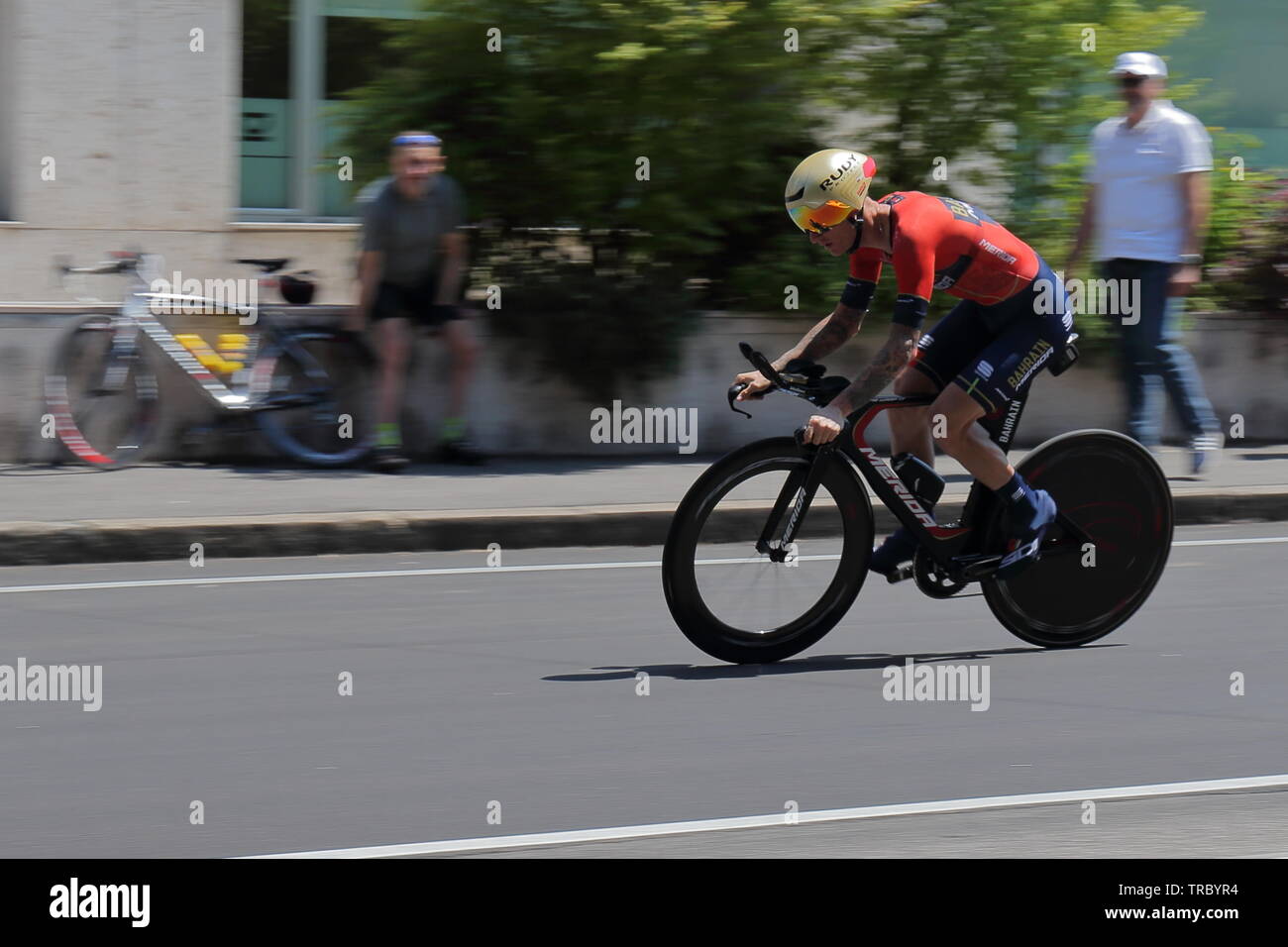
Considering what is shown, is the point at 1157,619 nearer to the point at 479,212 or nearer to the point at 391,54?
the point at 479,212

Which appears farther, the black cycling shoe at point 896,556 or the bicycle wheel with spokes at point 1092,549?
the bicycle wheel with spokes at point 1092,549

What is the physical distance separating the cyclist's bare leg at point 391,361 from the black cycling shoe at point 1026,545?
504 cm

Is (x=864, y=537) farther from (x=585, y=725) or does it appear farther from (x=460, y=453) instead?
(x=460, y=453)

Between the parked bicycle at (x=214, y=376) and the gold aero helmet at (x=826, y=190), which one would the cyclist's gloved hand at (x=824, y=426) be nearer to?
the gold aero helmet at (x=826, y=190)

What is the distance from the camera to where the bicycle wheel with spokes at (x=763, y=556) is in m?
6.35

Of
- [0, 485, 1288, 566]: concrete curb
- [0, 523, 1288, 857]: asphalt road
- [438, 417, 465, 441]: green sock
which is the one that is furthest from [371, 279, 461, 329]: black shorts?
[0, 523, 1288, 857]: asphalt road

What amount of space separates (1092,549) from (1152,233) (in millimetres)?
3772

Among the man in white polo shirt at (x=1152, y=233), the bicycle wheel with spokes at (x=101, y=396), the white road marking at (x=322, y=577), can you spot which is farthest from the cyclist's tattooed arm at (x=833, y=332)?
the bicycle wheel with spokes at (x=101, y=396)

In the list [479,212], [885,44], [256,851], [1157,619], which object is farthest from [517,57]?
[256,851]

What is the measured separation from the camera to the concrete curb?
8859 millimetres

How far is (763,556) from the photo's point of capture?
6.52 metres

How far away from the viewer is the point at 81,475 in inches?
416

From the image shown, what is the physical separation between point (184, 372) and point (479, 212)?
1.97 m

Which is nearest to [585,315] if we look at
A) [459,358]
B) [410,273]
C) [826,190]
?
[459,358]
